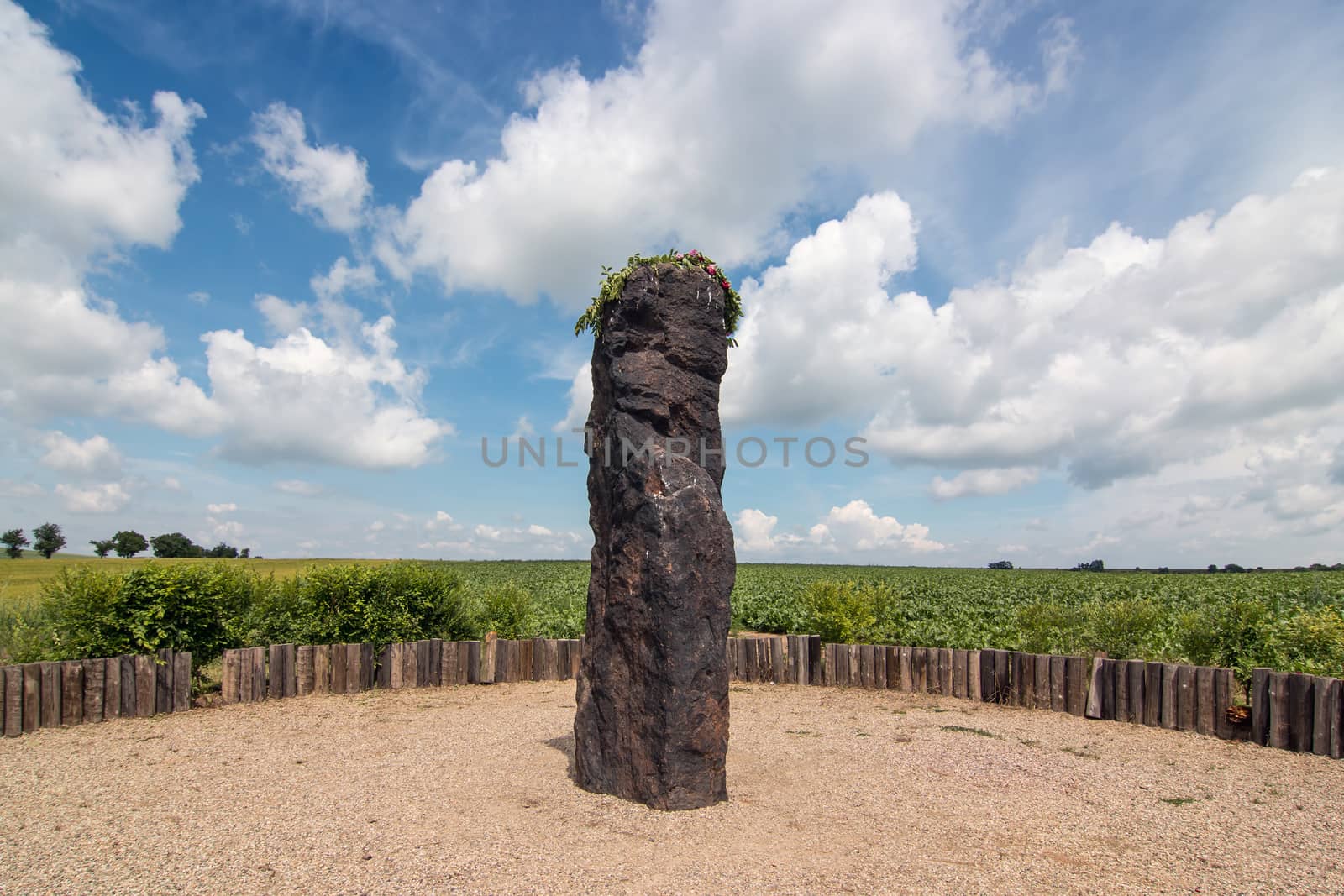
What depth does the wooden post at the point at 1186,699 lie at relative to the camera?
966 centimetres

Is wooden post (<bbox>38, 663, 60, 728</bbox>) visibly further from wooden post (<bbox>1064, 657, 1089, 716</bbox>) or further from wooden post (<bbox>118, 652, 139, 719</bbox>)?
wooden post (<bbox>1064, 657, 1089, 716</bbox>)

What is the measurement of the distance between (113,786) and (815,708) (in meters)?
8.61

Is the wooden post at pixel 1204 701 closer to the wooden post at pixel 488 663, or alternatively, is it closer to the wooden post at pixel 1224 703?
the wooden post at pixel 1224 703

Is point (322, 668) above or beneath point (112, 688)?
beneath

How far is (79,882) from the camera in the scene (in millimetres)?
→ 5227

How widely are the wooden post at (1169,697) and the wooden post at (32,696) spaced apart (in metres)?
14.5

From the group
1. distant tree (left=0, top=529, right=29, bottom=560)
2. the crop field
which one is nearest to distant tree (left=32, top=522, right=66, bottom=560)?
distant tree (left=0, top=529, right=29, bottom=560)

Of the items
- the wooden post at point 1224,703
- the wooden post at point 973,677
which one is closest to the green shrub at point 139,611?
the wooden post at point 973,677

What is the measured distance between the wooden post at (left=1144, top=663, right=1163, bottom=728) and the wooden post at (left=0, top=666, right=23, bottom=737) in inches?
569

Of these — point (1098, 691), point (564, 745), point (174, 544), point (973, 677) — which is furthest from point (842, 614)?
point (174, 544)

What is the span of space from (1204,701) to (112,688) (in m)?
14.3

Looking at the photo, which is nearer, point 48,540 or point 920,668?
point 920,668

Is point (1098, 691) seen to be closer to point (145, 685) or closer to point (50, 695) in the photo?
point (145, 685)

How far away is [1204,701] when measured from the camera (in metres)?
9.56
